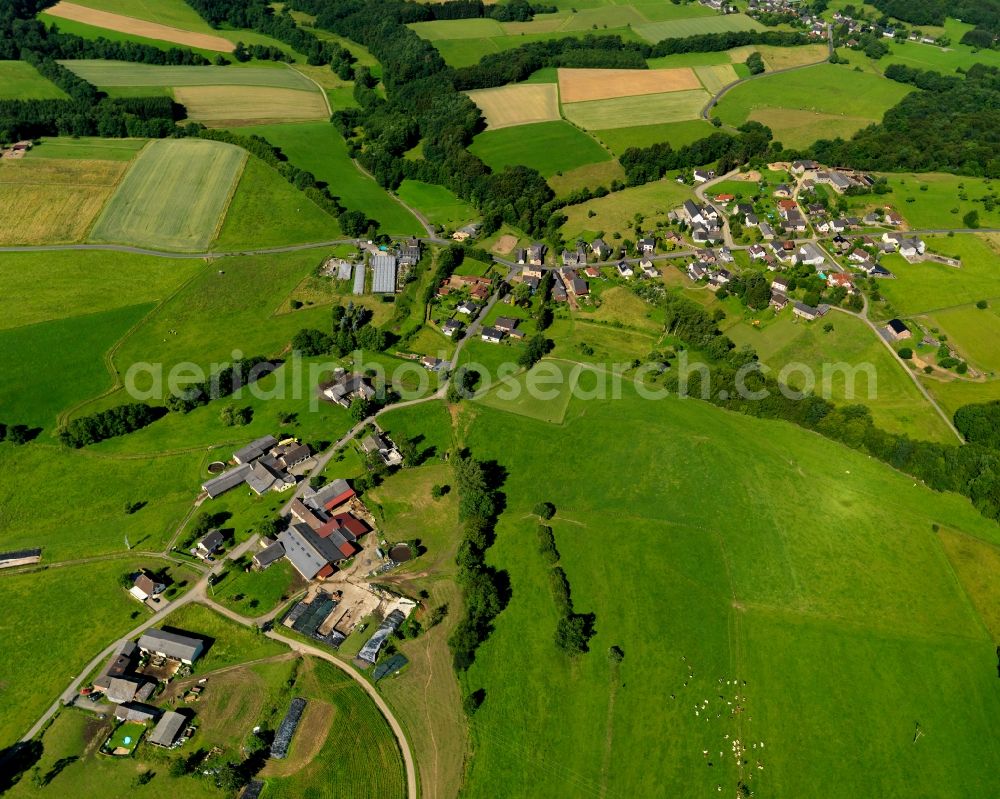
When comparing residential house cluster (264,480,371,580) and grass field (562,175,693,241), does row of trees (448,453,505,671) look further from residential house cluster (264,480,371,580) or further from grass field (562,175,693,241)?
grass field (562,175,693,241)

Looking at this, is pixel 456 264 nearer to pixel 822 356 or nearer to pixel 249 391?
pixel 249 391

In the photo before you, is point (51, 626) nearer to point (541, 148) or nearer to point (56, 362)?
point (56, 362)

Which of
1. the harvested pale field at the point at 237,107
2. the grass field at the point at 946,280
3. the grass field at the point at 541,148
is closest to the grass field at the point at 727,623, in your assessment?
the grass field at the point at 946,280

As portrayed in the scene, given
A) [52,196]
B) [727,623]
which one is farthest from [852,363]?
[52,196]

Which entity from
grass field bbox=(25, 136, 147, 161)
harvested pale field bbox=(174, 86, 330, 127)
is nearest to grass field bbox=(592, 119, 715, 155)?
harvested pale field bbox=(174, 86, 330, 127)

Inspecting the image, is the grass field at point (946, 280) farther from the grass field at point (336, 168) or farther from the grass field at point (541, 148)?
the grass field at point (336, 168)

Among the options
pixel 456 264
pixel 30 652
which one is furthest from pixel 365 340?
pixel 30 652
